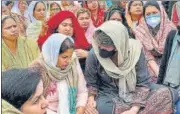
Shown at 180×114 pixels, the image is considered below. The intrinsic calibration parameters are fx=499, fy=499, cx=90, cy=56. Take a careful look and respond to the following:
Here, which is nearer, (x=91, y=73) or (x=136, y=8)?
(x=91, y=73)

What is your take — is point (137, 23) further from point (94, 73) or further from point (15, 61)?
point (15, 61)

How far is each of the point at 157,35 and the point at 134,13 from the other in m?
0.25

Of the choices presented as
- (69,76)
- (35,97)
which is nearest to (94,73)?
(69,76)

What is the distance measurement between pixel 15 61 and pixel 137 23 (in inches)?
34.1

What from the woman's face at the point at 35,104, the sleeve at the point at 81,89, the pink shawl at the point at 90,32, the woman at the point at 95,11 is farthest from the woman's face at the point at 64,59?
the woman's face at the point at 35,104

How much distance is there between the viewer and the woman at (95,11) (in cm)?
335

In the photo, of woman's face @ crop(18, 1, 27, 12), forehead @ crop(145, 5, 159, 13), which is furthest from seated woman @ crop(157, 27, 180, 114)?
woman's face @ crop(18, 1, 27, 12)

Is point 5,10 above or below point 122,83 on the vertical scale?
above

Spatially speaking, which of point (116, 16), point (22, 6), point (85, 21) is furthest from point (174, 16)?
point (22, 6)

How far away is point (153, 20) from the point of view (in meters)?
Result: 3.28

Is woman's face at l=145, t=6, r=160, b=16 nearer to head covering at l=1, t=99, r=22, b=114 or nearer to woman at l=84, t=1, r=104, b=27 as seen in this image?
woman at l=84, t=1, r=104, b=27

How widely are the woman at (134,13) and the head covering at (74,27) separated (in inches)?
14.1

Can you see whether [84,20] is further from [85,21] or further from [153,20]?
[153,20]

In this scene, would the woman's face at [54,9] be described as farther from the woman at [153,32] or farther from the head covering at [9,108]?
the head covering at [9,108]
